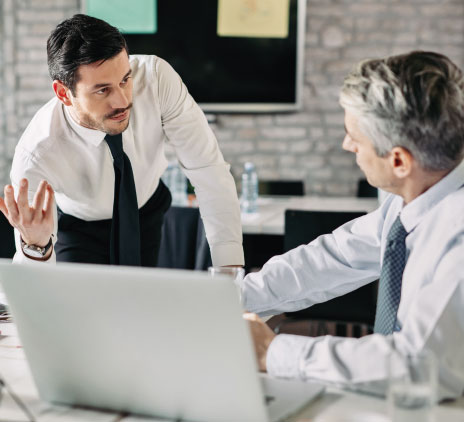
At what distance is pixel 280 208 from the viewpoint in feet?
12.1

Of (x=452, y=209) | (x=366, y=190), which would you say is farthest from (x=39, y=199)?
(x=366, y=190)

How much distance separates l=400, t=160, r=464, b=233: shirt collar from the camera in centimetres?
123

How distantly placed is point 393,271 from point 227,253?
0.99 m

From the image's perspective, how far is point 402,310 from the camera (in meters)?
1.23

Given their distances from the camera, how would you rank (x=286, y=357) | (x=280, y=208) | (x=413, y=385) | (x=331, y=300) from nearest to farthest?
(x=413, y=385)
(x=286, y=357)
(x=331, y=300)
(x=280, y=208)

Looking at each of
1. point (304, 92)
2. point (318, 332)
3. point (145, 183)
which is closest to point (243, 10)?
point (304, 92)

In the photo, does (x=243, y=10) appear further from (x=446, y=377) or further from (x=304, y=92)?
(x=446, y=377)

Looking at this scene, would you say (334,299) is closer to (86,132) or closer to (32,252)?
(86,132)

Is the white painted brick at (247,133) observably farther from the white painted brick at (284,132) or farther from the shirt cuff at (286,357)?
the shirt cuff at (286,357)

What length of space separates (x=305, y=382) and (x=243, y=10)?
425 centimetres

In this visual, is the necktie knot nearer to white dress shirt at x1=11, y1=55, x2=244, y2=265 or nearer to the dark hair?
white dress shirt at x1=11, y1=55, x2=244, y2=265

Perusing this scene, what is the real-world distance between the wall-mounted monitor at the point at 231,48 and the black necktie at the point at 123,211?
309cm

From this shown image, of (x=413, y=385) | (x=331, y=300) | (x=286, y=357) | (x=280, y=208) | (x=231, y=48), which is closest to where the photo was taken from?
(x=413, y=385)

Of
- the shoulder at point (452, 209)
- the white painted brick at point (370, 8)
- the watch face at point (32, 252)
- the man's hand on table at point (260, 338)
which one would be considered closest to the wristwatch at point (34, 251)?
the watch face at point (32, 252)
